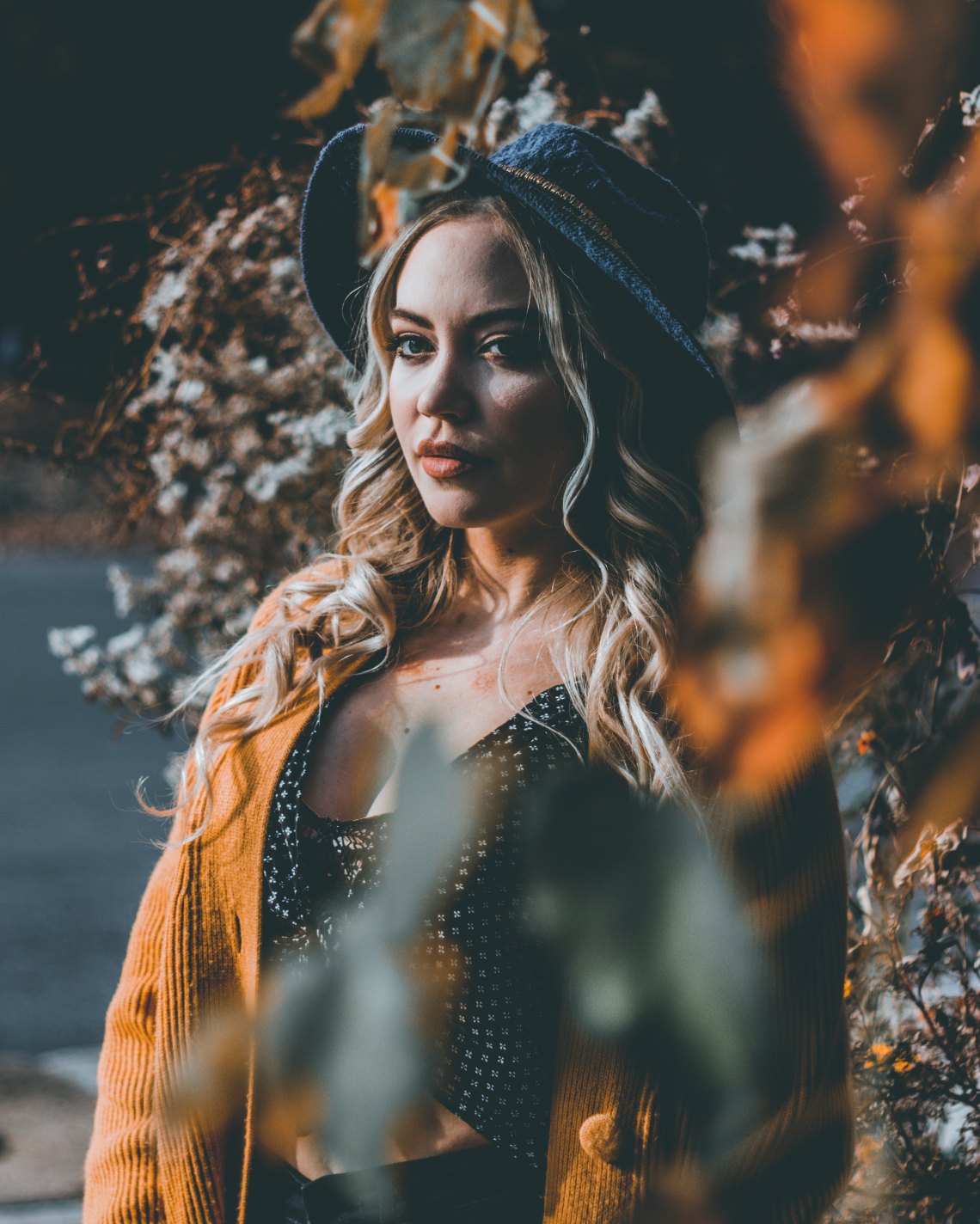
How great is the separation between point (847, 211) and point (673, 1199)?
1360 mm

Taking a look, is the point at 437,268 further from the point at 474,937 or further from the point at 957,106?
the point at 474,937

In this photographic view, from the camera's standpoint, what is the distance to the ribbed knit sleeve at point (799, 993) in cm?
128

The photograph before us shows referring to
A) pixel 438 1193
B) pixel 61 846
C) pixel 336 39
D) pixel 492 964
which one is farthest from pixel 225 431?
pixel 61 846

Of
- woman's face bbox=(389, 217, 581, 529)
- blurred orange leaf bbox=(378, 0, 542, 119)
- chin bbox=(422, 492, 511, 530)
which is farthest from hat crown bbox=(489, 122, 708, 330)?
blurred orange leaf bbox=(378, 0, 542, 119)

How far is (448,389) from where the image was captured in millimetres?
1448

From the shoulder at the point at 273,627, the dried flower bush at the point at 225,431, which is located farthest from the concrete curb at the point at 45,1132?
the shoulder at the point at 273,627

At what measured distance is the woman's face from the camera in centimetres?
146

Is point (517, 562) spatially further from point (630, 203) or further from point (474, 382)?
point (630, 203)

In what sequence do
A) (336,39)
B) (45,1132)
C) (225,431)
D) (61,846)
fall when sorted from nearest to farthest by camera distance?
1. (336,39)
2. (225,431)
3. (45,1132)
4. (61,846)

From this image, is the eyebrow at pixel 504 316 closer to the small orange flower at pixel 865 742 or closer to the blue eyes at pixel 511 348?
the blue eyes at pixel 511 348

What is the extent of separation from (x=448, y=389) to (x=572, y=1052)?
Answer: 785 mm

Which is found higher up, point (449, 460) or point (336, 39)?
point (336, 39)

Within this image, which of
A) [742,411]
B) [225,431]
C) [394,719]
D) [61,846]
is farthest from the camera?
[61,846]

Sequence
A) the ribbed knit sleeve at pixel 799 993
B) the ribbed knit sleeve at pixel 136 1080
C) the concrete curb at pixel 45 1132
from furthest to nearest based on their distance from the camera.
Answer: the concrete curb at pixel 45 1132
the ribbed knit sleeve at pixel 136 1080
the ribbed knit sleeve at pixel 799 993
